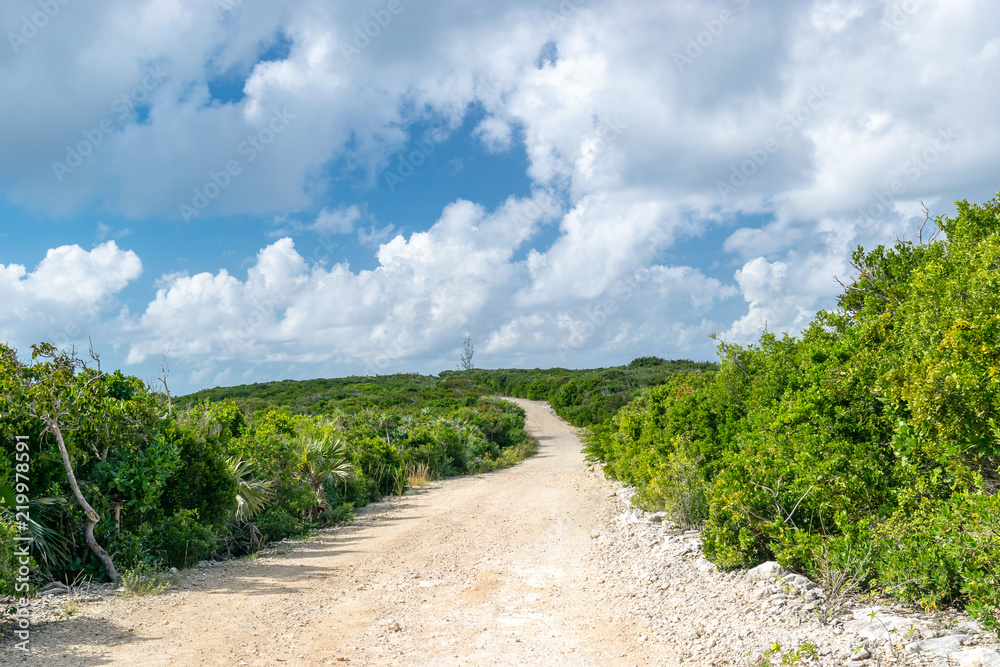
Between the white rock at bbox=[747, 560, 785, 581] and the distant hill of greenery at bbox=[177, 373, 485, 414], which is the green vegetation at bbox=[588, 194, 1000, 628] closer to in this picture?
the white rock at bbox=[747, 560, 785, 581]

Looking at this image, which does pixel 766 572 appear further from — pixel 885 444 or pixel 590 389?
pixel 590 389

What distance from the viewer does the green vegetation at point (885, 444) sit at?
4.51 metres

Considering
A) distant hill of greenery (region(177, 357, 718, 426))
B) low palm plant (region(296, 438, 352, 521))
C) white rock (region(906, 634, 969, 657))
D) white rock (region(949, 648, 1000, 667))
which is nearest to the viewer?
white rock (region(949, 648, 1000, 667))

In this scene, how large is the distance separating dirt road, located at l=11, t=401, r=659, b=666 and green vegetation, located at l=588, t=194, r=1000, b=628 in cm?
179

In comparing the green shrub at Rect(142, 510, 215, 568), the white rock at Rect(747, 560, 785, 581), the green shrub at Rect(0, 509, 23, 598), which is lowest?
the white rock at Rect(747, 560, 785, 581)

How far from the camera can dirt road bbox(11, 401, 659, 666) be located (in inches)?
213

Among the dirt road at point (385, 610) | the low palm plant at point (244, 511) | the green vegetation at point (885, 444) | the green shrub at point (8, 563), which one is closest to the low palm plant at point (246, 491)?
the low palm plant at point (244, 511)

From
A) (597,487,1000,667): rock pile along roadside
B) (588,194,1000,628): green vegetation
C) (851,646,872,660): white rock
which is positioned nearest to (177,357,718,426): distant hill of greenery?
(588,194,1000,628): green vegetation

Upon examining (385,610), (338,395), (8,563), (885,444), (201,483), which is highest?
(338,395)

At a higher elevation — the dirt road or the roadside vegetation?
A: the roadside vegetation

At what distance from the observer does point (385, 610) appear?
683 cm

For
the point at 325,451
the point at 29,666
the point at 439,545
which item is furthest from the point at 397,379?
the point at 29,666

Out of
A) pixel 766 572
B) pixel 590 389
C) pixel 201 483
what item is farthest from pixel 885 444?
pixel 590 389

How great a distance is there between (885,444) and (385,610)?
520 cm
